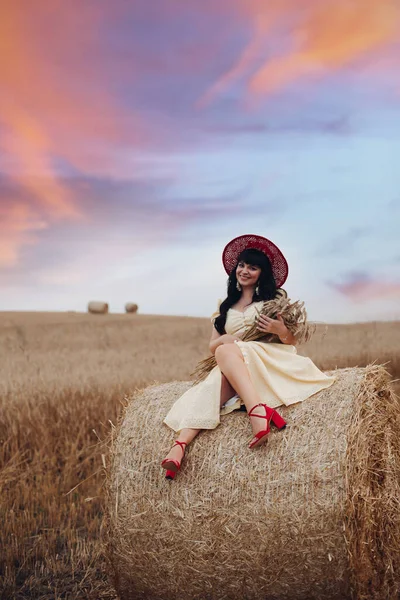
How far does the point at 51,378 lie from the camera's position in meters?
10.2

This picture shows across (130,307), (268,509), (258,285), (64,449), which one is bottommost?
(64,449)

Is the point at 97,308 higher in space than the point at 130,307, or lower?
lower

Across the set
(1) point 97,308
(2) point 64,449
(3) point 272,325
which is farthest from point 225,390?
(1) point 97,308

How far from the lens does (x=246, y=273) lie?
17.0ft

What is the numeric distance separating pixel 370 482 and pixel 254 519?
0.85 m

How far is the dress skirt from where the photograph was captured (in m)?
4.70

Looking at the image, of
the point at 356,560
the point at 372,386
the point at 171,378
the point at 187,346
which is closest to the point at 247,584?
the point at 356,560

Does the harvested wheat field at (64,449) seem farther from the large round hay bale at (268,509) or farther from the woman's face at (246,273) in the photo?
the woman's face at (246,273)

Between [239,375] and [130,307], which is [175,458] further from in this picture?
[130,307]

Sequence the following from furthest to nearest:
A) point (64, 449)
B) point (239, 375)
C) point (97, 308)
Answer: point (97, 308), point (64, 449), point (239, 375)

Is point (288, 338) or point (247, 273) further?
point (247, 273)

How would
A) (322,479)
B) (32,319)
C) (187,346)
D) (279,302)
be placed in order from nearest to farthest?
1. (322,479)
2. (279,302)
3. (187,346)
4. (32,319)

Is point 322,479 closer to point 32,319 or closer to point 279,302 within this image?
point 279,302

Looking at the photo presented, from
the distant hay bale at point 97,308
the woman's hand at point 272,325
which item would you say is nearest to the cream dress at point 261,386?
the woman's hand at point 272,325
